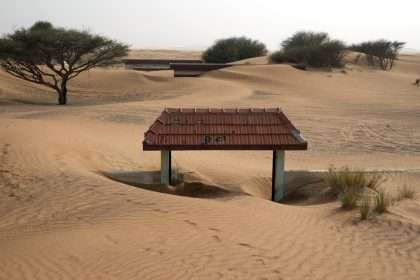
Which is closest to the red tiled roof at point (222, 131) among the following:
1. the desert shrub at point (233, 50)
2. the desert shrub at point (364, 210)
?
the desert shrub at point (364, 210)

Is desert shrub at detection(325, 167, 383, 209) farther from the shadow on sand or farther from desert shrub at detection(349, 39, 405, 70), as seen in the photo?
desert shrub at detection(349, 39, 405, 70)

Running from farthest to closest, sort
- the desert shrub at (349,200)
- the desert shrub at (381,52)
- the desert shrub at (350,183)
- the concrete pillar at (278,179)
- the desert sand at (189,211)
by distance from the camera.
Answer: the desert shrub at (381,52)
the concrete pillar at (278,179)
the desert shrub at (350,183)
the desert shrub at (349,200)
the desert sand at (189,211)

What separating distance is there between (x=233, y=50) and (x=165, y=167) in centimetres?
4959

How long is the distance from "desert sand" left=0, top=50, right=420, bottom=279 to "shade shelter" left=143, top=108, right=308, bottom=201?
707mm

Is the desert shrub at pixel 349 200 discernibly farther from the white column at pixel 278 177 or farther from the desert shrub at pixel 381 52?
the desert shrub at pixel 381 52

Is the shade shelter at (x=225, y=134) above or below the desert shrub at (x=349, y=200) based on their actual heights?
above

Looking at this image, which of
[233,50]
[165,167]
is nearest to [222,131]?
[165,167]

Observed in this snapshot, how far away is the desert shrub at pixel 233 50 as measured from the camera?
57969 mm

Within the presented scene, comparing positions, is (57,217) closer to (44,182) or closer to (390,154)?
(44,182)

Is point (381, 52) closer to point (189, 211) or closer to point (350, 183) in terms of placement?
point (350, 183)

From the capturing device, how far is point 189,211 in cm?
805

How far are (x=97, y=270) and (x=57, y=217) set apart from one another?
2.35 metres

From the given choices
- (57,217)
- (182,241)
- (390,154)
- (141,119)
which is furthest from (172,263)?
(141,119)

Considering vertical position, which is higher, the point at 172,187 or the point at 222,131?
the point at 222,131
